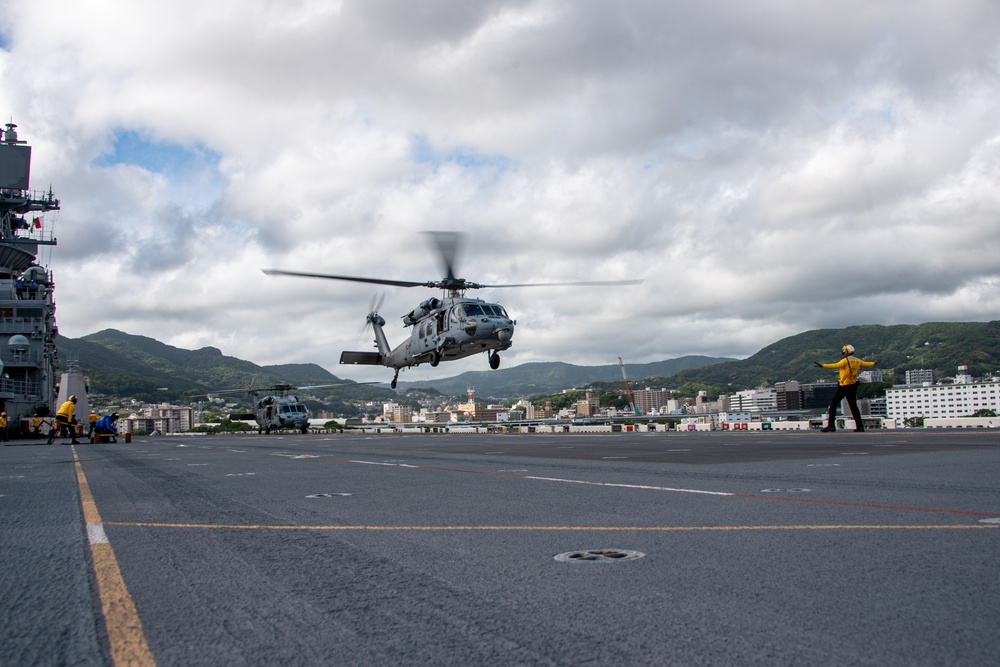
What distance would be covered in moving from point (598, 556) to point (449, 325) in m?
31.2

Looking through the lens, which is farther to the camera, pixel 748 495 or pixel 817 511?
pixel 748 495

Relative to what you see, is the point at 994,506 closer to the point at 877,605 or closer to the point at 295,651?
the point at 877,605

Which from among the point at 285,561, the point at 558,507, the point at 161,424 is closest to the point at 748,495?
the point at 558,507

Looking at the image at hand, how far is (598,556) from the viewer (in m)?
5.81

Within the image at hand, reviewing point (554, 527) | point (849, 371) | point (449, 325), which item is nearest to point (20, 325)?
point (449, 325)

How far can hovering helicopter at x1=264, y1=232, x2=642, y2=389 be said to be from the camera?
1385 inches

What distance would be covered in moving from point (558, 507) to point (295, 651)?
555cm

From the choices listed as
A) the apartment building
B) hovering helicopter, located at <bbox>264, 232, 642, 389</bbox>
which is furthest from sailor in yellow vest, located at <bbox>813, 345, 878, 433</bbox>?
A: the apartment building

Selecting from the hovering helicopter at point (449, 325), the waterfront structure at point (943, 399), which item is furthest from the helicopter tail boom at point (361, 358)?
the waterfront structure at point (943, 399)

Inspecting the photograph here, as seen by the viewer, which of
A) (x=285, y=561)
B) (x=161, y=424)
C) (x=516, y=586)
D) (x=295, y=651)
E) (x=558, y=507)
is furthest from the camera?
(x=161, y=424)

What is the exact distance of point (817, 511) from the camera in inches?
313

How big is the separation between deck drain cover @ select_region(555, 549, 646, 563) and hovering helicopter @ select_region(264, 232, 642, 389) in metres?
27.1

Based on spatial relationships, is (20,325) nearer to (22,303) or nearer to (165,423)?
(22,303)

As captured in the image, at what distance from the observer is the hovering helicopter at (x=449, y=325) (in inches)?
1385
